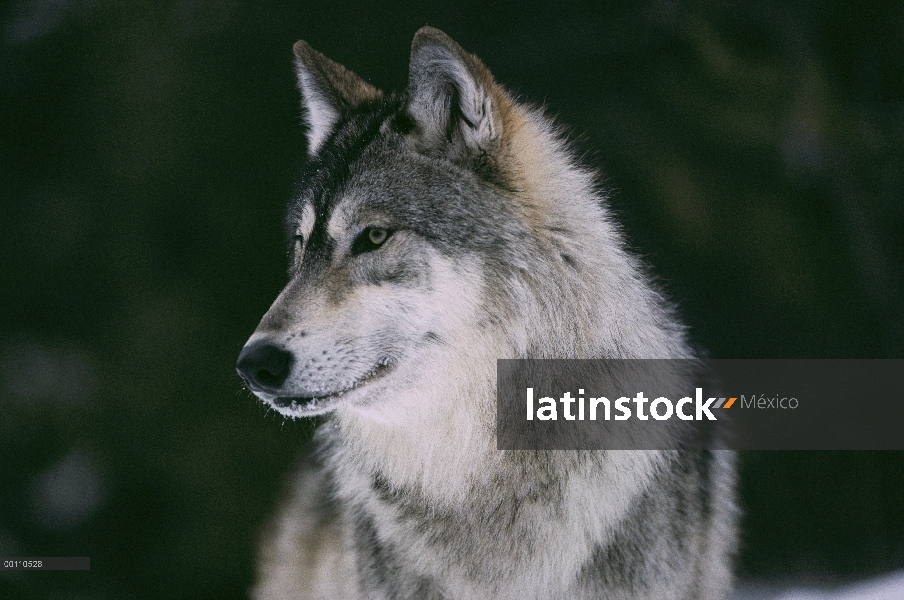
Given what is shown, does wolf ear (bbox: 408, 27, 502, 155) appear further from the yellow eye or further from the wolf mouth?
the wolf mouth

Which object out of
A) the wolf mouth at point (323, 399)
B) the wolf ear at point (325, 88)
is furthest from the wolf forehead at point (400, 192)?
the wolf mouth at point (323, 399)

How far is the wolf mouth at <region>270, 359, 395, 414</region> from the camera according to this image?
102 cm

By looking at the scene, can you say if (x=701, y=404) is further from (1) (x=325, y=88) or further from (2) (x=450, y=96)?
(1) (x=325, y=88)

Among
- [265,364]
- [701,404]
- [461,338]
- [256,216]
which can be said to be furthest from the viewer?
[256,216]

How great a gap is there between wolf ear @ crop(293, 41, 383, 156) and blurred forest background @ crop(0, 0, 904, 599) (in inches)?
11.3

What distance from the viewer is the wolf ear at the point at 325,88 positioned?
1.29 m

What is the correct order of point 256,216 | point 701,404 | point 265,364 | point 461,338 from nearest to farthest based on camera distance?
point 265,364
point 461,338
point 701,404
point 256,216

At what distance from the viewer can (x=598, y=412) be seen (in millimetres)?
1179

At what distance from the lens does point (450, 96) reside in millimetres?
1108

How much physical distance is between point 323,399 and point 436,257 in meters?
0.31

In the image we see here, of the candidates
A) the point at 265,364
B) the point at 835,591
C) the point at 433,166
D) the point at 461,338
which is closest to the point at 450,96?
the point at 433,166

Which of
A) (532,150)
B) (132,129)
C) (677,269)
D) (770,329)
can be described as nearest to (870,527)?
(770,329)

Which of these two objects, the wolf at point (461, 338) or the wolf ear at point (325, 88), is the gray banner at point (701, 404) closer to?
the wolf at point (461, 338)

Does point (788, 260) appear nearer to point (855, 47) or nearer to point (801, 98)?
point (801, 98)
